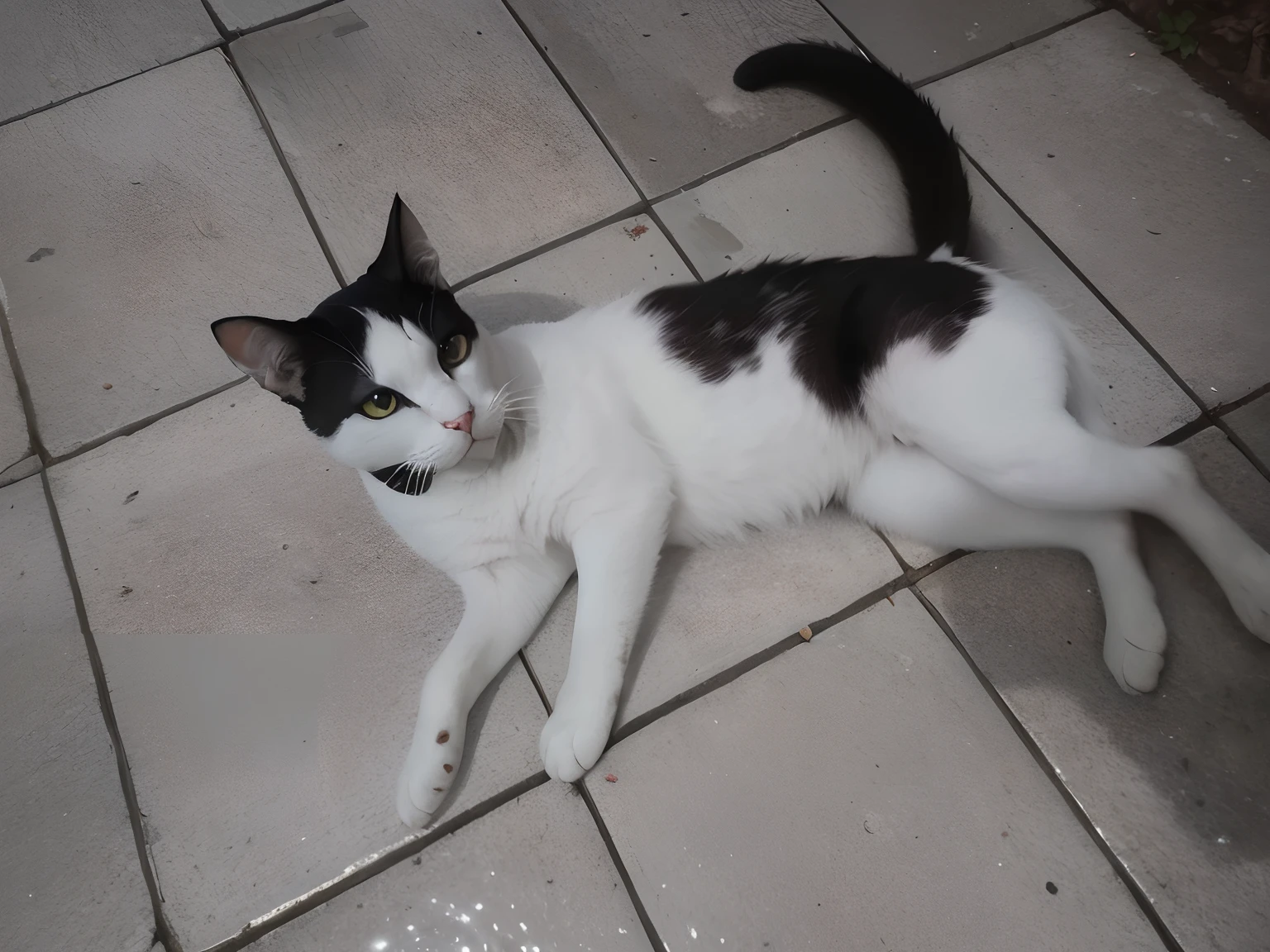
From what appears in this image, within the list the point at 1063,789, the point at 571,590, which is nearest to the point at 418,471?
the point at 571,590

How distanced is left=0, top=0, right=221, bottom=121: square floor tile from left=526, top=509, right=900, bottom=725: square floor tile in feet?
6.03

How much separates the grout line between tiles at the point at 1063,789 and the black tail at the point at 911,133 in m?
0.66

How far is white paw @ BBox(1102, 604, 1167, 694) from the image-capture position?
1.28 m

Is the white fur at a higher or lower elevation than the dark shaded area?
lower

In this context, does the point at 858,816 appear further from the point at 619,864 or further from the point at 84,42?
the point at 84,42

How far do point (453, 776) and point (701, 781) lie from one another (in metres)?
0.39

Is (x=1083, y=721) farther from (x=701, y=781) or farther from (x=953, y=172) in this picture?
(x=953, y=172)

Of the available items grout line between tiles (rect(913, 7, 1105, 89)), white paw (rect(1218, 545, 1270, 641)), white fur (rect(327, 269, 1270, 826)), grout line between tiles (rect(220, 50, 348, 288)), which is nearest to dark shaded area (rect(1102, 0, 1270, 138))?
grout line between tiles (rect(913, 7, 1105, 89))

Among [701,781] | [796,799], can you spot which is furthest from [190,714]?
[796,799]

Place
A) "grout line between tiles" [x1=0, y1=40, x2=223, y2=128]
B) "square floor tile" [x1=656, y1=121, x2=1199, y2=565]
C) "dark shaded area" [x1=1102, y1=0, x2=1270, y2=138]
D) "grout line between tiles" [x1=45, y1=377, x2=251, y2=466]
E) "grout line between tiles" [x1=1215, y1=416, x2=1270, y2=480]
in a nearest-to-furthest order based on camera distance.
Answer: "grout line between tiles" [x1=1215, y1=416, x2=1270, y2=480] < "square floor tile" [x1=656, y1=121, x2=1199, y2=565] < "grout line between tiles" [x1=45, y1=377, x2=251, y2=466] < "dark shaded area" [x1=1102, y1=0, x2=1270, y2=138] < "grout line between tiles" [x1=0, y1=40, x2=223, y2=128]

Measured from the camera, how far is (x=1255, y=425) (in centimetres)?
149

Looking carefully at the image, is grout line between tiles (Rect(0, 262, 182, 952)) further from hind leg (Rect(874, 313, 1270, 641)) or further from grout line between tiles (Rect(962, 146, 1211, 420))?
grout line between tiles (Rect(962, 146, 1211, 420))

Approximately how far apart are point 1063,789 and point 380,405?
1.13 m

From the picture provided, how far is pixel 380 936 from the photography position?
1.25m
